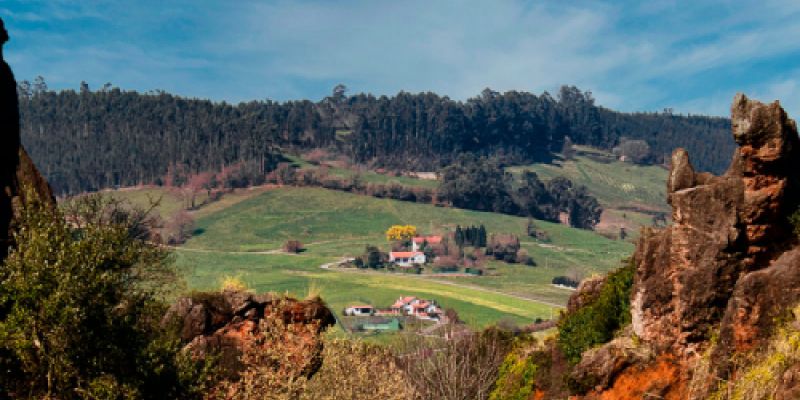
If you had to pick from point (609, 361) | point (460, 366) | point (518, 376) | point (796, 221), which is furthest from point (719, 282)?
point (460, 366)

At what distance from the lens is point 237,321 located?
29.6m

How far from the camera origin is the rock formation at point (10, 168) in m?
24.2

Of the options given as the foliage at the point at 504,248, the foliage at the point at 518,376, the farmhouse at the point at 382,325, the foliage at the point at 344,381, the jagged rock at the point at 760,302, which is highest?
the jagged rock at the point at 760,302

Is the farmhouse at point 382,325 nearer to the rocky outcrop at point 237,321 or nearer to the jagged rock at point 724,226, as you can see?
the rocky outcrop at point 237,321

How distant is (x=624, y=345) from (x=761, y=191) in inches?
237

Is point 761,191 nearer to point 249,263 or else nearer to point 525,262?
point 249,263

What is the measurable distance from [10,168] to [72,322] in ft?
25.1

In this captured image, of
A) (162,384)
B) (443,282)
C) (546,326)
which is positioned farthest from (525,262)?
(162,384)

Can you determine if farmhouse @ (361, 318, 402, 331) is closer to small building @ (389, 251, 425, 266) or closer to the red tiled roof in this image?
small building @ (389, 251, 425, 266)

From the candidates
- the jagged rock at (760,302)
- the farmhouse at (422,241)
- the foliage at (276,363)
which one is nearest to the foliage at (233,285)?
the foliage at (276,363)

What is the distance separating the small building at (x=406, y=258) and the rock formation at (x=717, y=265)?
153166mm

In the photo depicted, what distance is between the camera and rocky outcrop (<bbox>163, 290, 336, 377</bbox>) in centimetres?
2841

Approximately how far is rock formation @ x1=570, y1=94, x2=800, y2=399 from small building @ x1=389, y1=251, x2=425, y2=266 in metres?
153

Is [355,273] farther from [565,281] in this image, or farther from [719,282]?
[719,282]
